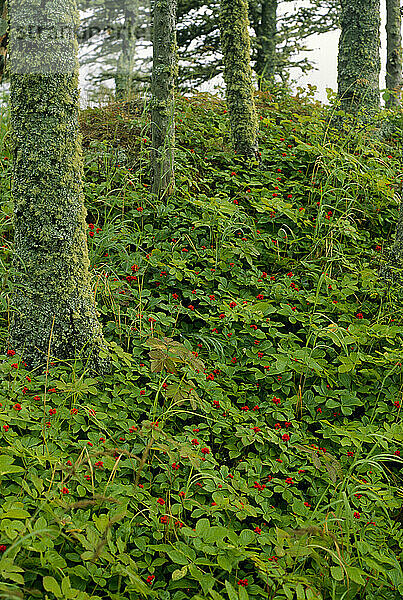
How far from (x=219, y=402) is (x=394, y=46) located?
32.2 feet

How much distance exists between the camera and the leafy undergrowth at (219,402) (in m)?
2.39

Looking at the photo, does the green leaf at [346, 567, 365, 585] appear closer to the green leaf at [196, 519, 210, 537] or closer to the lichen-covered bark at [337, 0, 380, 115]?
the green leaf at [196, 519, 210, 537]

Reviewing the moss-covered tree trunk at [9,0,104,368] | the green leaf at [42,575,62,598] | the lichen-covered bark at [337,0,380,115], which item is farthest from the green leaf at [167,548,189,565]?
the lichen-covered bark at [337,0,380,115]

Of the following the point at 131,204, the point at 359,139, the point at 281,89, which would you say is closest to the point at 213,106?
the point at 281,89

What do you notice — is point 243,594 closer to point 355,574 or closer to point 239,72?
point 355,574

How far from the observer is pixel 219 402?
3297mm

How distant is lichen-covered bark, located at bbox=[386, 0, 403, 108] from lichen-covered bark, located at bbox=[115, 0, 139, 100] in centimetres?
511

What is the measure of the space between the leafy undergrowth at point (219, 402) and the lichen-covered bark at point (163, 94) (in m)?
0.26

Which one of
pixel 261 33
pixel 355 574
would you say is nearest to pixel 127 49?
pixel 261 33

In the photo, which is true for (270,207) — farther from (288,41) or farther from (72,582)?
(288,41)

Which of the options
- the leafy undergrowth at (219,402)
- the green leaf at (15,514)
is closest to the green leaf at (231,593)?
the leafy undergrowth at (219,402)

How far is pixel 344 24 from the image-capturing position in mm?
7031

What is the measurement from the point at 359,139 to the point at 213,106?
2142 millimetres

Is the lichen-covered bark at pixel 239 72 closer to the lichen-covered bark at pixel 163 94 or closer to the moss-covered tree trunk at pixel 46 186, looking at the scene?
the lichen-covered bark at pixel 163 94
